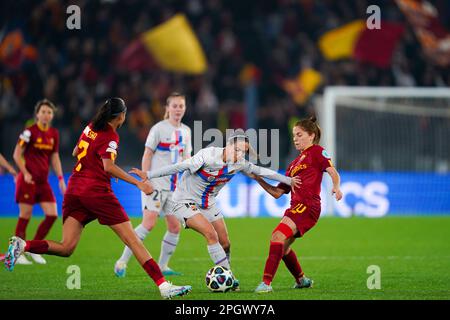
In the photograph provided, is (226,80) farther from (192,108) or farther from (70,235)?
(70,235)

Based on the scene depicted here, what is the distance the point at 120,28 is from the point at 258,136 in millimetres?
6222

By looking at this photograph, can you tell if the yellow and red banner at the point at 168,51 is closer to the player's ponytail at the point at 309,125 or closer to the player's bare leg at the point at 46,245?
the player's ponytail at the point at 309,125

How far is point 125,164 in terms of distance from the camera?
68.0 feet

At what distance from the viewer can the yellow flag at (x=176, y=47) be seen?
77.9 ft

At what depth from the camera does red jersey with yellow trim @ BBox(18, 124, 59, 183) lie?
12.6 m

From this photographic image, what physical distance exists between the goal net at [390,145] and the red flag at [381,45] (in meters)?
2.69

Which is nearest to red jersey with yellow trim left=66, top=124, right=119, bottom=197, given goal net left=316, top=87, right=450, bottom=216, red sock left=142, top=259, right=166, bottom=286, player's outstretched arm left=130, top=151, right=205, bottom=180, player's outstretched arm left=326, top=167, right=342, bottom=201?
player's outstretched arm left=130, top=151, right=205, bottom=180

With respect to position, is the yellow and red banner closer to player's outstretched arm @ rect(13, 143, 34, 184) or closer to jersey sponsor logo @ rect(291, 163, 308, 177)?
player's outstretched arm @ rect(13, 143, 34, 184)

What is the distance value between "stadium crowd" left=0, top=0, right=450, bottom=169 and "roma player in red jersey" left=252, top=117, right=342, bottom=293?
1113 centimetres

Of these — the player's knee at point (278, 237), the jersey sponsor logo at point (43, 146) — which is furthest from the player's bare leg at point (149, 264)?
the jersey sponsor logo at point (43, 146)

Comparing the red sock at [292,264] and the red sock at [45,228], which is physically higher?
the red sock at [45,228]

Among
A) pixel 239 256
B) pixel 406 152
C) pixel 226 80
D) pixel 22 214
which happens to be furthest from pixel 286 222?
pixel 226 80

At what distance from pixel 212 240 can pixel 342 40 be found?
1667 centimetres

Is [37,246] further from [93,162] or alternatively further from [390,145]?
→ [390,145]
